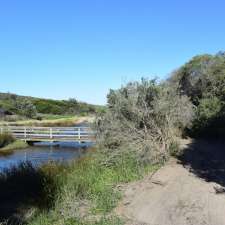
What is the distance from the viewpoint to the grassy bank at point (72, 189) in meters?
10.4

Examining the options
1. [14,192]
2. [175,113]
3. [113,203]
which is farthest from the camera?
Answer: [175,113]

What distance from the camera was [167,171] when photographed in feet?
44.7

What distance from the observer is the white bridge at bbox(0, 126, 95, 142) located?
41.3m

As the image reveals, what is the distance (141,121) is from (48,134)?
2800 cm

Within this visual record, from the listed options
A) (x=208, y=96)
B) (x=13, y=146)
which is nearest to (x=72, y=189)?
(x=208, y=96)

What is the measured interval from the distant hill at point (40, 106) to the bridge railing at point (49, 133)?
40.6 metres

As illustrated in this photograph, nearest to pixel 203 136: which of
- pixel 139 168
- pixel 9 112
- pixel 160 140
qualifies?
pixel 160 140

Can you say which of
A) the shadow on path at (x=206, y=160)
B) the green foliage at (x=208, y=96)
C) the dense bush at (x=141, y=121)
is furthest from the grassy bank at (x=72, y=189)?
the green foliage at (x=208, y=96)

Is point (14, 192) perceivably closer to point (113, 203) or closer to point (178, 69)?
point (113, 203)

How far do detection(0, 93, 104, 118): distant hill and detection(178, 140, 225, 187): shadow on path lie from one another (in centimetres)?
6969

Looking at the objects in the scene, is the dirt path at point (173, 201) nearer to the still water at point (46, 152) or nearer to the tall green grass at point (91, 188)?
the tall green grass at point (91, 188)

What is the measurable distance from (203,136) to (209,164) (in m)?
6.51

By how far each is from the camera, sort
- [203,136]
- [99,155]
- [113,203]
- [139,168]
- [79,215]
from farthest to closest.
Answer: [203,136] < [99,155] < [139,168] < [113,203] < [79,215]

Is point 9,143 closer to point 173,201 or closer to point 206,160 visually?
point 206,160
